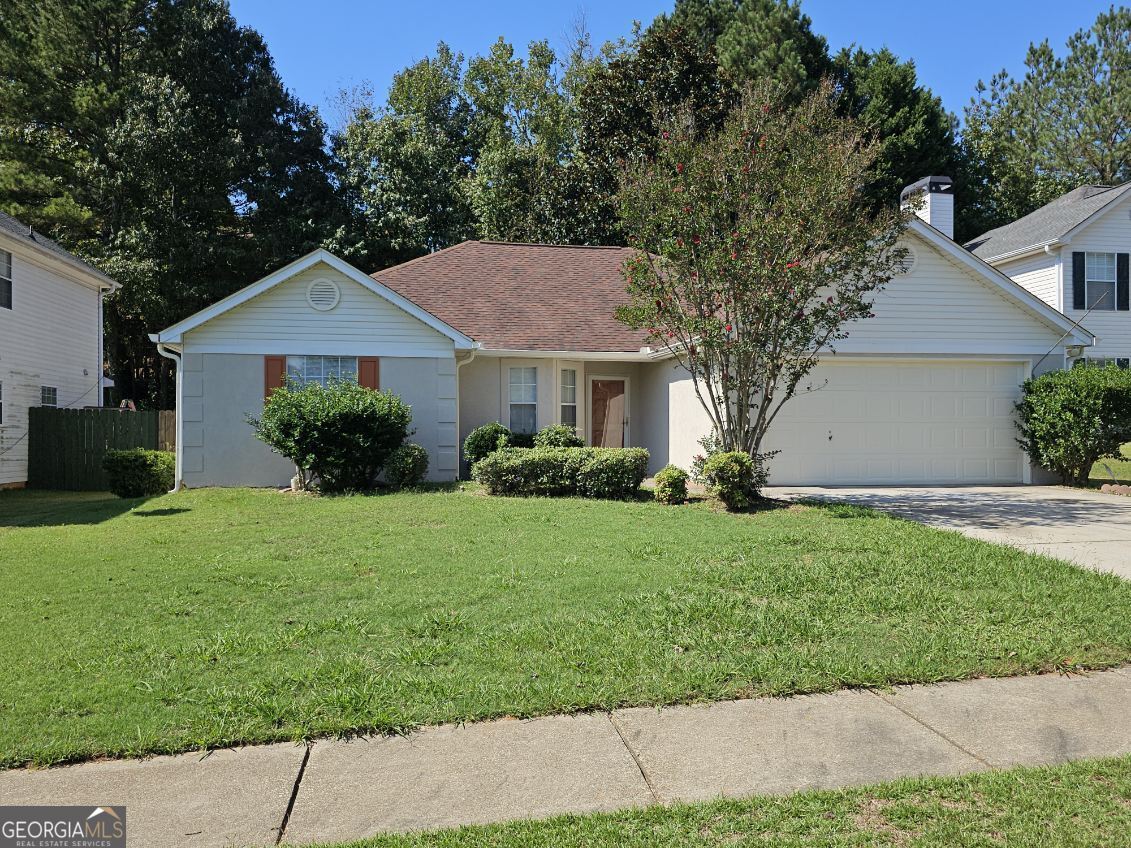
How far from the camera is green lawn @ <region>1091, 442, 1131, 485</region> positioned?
15352 mm

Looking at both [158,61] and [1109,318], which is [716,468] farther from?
[158,61]

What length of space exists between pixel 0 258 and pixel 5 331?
5.12 ft

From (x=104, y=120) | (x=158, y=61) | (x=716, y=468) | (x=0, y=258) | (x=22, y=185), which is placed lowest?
(x=716, y=468)

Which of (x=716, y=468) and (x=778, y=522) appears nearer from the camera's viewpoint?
(x=778, y=522)

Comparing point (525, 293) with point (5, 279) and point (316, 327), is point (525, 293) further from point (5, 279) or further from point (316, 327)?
point (5, 279)

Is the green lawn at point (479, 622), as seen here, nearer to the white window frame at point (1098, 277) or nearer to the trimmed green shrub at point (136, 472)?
the trimmed green shrub at point (136, 472)

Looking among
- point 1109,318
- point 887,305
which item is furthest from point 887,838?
point 1109,318

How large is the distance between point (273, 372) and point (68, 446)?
680 centimetres

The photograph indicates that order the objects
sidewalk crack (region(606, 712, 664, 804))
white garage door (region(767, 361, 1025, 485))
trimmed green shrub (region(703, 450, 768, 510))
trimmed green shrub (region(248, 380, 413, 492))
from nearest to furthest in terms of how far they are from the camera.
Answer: sidewalk crack (region(606, 712, 664, 804)), trimmed green shrub (region(703, 450, 768, 510)), trimmed green shrub (region(248, 380, 413, 492)), white garage door (region(767, 361, 1025, 485))

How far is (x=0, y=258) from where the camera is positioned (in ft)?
56.2

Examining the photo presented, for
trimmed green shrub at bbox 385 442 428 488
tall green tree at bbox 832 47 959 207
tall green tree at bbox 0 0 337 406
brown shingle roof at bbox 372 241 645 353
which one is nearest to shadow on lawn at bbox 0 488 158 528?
trimmed green shrub at bbox 385 442 428 488

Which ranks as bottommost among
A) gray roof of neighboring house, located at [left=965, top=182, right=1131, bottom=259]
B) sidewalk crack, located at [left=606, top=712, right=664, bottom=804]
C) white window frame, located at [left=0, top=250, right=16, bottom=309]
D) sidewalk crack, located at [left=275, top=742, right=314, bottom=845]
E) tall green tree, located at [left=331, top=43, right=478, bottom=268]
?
sidewalk crack, located at [left=275, top=742, right=314, bottom=845]

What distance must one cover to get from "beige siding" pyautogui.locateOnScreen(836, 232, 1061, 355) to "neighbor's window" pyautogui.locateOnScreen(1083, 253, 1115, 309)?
25.3 ft

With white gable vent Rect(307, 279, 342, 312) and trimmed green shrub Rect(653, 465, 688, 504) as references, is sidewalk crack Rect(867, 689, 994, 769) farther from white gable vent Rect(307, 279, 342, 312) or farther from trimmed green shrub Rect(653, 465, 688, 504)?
white gable vent Rect(307, 279, 342, 312)
